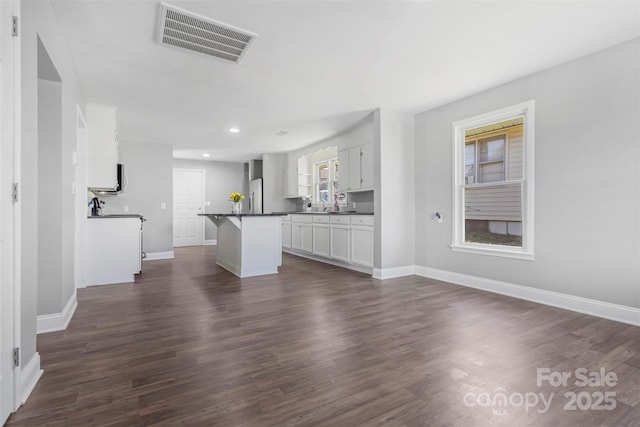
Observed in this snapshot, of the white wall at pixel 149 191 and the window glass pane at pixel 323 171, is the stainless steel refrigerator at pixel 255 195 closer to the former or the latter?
the window glass pane at pixel 323 171

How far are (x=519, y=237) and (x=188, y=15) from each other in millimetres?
4002

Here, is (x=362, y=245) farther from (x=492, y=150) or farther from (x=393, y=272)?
(x=492, y=150)

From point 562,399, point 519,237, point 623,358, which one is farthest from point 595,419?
point 519,237

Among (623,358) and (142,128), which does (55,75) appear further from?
(623,358)

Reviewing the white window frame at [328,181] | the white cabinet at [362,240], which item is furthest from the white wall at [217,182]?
the white cabinet at [362,240]

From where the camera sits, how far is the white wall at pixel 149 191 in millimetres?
6129

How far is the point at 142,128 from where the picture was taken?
5.34m

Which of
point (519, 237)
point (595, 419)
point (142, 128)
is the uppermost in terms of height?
point (142, 128)

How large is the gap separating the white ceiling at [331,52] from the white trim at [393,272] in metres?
2.38

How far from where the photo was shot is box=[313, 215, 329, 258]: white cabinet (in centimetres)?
575

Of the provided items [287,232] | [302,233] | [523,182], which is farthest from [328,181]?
[523,182]

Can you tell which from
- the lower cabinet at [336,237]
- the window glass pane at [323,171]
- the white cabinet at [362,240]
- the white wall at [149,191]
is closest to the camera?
the white cabinet at [362,240]

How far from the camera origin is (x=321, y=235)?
591 cm

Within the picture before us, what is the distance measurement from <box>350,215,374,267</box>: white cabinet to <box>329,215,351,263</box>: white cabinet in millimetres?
142
